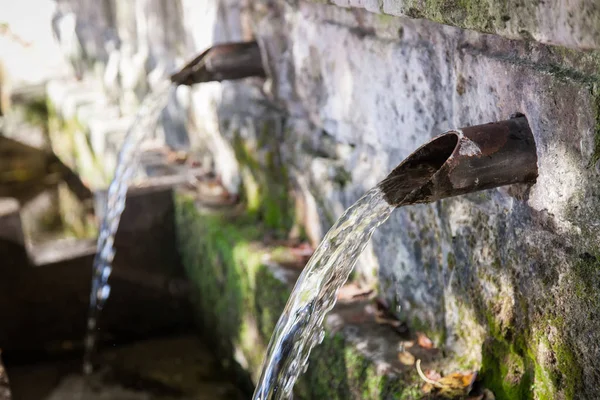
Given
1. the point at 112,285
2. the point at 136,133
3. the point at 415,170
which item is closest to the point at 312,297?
the point at 415,170

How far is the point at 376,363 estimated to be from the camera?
2.29m

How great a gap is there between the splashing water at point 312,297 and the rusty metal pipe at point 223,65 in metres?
1.37

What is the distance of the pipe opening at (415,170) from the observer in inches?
70.8

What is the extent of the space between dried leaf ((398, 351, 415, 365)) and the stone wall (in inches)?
4.6

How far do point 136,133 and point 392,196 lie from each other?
2.84 metres

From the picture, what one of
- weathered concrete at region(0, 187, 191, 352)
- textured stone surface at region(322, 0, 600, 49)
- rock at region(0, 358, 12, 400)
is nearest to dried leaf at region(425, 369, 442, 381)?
textured stone surface at region(322, 0, 600, 49)

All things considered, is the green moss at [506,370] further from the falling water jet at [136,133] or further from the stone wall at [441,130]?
the falling water jet at [136,133]

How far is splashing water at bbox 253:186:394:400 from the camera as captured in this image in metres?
2.09

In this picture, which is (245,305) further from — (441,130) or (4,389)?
(441,130)

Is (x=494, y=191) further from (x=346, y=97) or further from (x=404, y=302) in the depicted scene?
(x=346, y=97)

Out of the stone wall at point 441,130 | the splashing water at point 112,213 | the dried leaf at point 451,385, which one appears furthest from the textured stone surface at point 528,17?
the splashing water at point 112,213

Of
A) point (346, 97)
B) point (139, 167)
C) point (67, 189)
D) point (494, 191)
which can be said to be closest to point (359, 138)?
point (346, 97)

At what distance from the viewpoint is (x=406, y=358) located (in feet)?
7.61

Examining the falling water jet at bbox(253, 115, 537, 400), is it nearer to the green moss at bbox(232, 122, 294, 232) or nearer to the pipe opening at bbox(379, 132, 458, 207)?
the pipe opening at bbox(379, 132, 458, 207)
